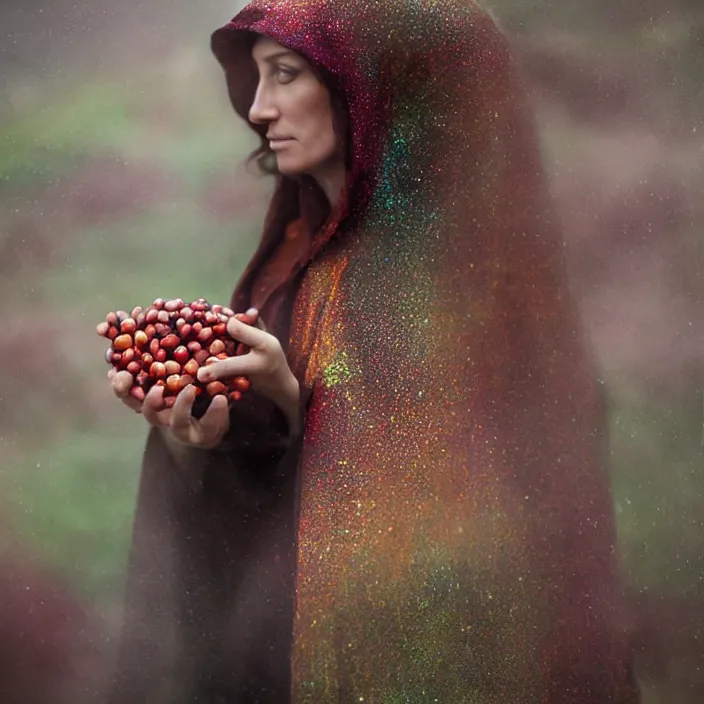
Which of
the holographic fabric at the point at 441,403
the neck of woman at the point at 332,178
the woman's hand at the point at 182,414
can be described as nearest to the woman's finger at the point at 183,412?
the woman's hand at the point at 182,414

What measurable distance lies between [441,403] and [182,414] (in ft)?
0.88

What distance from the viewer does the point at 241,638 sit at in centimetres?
106

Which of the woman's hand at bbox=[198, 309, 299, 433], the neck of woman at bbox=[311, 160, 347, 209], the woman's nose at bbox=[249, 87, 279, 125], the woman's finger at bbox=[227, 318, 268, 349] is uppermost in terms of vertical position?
the woman's nose at bbox=[249, 87, 279, 125]

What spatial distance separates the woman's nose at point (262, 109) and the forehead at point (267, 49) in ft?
0.11

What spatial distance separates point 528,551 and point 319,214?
41cm

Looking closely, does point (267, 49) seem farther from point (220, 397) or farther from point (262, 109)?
point (220, 397)

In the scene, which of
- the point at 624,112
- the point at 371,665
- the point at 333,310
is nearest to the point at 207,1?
the point at 333,310

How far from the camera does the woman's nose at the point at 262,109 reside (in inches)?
41.7

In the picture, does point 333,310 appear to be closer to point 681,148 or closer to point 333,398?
point 333,398

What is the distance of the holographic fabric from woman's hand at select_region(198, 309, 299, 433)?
28 millimetres

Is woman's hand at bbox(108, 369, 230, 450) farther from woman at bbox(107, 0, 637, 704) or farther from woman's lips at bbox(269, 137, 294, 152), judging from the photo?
woman's lips at bbox(269, 137, 294, 152)

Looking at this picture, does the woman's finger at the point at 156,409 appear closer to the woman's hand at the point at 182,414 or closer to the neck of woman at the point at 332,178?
the woman's hand at the point at 182,414

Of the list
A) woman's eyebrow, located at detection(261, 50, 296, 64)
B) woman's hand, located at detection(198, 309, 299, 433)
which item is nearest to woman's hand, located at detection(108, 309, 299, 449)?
woman's hand, located at detection(198, 309, 299, 433)

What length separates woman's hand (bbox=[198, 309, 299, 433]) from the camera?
0.98 metres
